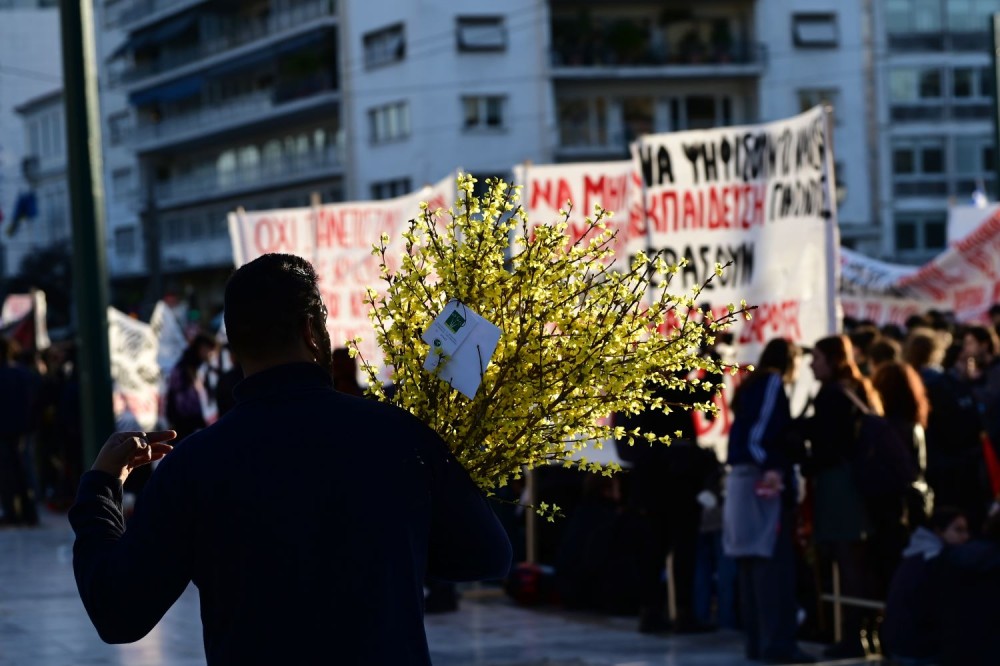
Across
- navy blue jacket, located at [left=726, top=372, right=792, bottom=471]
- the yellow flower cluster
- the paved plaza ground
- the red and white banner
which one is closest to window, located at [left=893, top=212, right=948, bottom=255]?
the red and white banner

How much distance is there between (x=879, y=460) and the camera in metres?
10.1

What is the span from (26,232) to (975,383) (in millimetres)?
78267

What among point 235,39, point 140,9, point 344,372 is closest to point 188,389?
point 344,372

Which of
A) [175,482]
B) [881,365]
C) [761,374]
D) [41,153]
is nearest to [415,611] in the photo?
[175,482]

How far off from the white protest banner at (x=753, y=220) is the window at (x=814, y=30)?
4794cm

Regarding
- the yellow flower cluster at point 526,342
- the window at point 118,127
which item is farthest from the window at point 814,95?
the yellow flower cluster at point 526,342

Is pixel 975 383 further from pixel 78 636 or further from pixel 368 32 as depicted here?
pixel 368 32

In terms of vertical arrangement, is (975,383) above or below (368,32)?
below

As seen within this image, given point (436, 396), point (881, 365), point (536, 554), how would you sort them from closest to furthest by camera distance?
point (436, 396), point (881, 365), point (536, 554)

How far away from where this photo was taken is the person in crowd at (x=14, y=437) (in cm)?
1783

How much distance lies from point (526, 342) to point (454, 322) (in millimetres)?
194

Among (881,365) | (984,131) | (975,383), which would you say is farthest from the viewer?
(984,131)

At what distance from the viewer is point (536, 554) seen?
13.4 m

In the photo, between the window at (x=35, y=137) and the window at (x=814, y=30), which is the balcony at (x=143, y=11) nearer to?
the window at (x=35, y=137)
